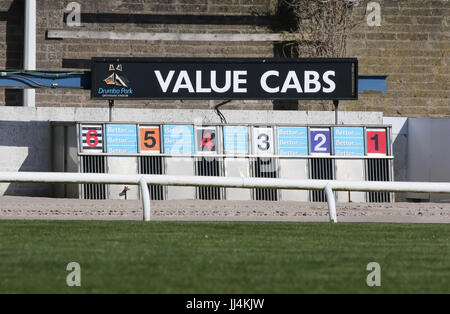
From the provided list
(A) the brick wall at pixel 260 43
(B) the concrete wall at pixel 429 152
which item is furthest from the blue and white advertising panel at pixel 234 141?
(A) the brick wall at pixel 260 43

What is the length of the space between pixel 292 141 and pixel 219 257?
1390 centimetres

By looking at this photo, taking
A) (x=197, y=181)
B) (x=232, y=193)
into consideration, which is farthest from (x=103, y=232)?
(x=232, y=193)

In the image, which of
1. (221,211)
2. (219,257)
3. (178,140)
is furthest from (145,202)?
(178,140)

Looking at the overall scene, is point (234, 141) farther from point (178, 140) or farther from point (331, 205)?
point (331, 205)

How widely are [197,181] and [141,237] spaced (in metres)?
3.89

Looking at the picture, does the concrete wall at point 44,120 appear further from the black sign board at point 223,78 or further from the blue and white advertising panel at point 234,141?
the black sign board at point 223,78

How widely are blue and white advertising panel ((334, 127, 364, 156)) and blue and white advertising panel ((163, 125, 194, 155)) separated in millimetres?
3104

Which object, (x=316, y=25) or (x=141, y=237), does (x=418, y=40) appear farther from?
(x=141, y=237)

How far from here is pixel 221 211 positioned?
1692cm

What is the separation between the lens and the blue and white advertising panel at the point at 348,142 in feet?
72.7

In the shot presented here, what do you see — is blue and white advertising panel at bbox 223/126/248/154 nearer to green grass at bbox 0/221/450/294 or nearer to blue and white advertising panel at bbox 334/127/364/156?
blue and white advertising panel at bbox 334/127/364/156

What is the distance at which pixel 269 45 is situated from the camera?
28047mm

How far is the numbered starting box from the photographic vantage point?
70.2 ft

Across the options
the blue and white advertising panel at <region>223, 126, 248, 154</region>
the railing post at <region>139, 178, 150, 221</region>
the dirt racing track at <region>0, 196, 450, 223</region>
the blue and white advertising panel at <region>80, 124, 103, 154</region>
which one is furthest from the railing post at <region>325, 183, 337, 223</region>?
the blue and white advertising panel at <region>80, 124, 103, 154</region>
